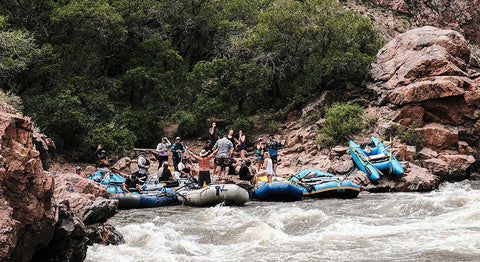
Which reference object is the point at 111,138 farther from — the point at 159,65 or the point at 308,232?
the point at 308,232

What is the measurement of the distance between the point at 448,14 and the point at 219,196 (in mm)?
39111

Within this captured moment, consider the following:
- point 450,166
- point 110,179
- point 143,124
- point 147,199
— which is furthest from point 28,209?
point 143,124

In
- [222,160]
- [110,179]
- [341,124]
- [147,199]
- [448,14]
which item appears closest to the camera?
[147,199]

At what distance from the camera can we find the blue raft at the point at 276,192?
12969mm

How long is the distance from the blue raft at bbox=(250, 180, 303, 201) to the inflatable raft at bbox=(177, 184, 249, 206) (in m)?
1.00

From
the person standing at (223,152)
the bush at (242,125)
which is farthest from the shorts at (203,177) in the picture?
the bush at (242,125)

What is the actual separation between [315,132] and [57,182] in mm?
14126

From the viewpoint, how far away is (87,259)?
6.57 meters

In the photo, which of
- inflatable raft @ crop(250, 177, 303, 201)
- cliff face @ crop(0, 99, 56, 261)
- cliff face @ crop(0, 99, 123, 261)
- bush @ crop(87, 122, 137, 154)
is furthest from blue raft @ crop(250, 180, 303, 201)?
bush @ crop(87, 122, 137, 154)

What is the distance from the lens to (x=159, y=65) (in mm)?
25797

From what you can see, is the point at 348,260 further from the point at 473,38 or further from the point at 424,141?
the point at 473,38

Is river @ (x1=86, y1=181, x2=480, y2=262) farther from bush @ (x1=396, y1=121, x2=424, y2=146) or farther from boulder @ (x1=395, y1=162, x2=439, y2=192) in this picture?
bush @ (x1=396, y1=121, x2=424, y2=146)

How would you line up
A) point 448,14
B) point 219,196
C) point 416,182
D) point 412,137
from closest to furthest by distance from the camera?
point 219,196, point 416,182, point 412,137, point 448,14

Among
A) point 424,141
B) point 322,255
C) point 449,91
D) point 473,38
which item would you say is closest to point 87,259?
point 322,255
